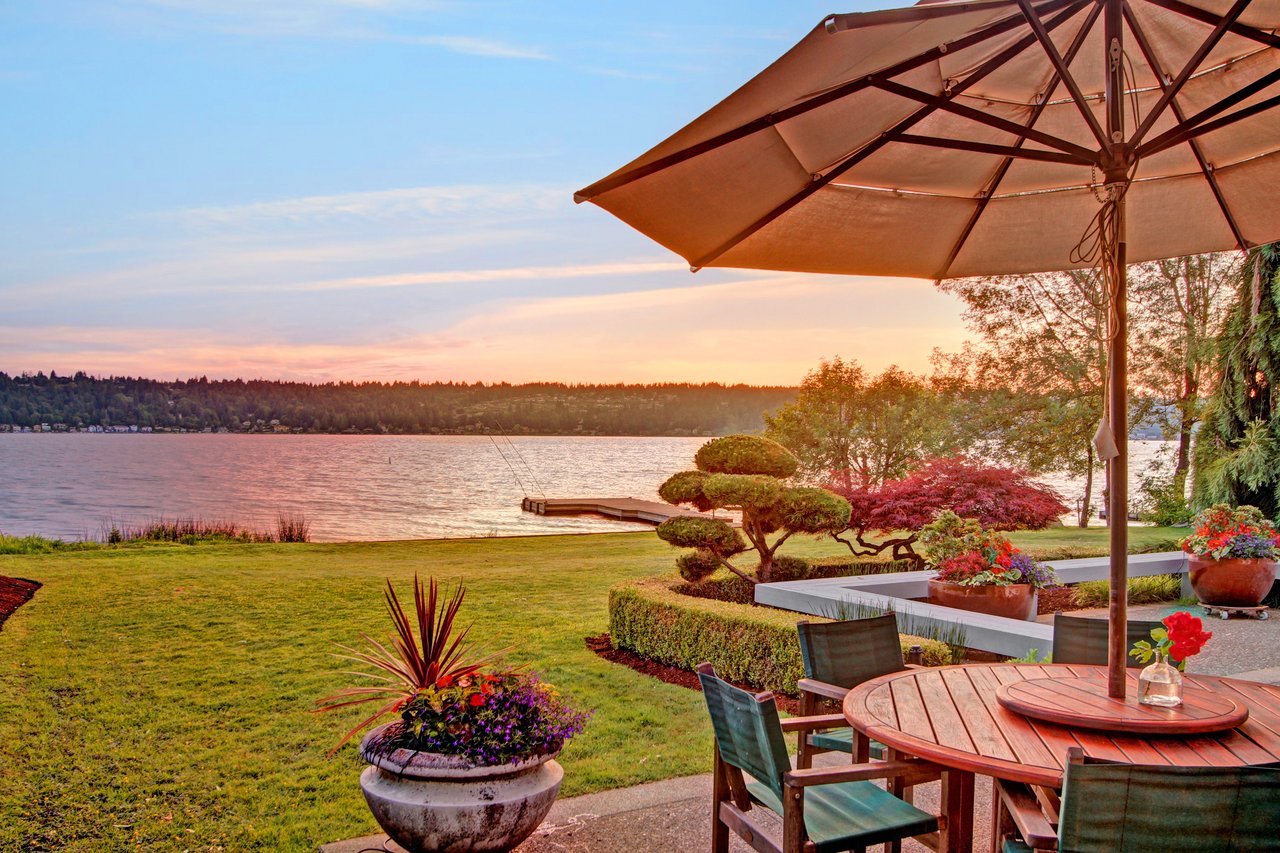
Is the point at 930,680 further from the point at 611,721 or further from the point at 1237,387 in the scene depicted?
the point at 1237,387

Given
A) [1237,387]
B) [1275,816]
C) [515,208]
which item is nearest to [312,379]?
[515,208]

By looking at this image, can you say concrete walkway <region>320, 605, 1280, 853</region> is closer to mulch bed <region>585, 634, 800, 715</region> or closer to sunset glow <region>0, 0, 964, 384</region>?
mulch bed <region>585, 634, 800, 715</region>

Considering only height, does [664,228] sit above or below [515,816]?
above

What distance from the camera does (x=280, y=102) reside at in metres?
13.1

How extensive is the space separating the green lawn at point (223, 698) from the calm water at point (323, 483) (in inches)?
405

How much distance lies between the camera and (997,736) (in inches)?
101

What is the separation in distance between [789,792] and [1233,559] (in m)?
8.87

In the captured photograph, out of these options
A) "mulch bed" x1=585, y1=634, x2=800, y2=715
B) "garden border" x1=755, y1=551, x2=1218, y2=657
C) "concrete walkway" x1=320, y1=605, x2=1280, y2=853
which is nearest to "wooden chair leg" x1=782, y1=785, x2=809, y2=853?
"concrete walkway" x1=320, y1=605, x2=1280, y2=853

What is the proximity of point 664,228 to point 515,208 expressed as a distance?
12127 mm

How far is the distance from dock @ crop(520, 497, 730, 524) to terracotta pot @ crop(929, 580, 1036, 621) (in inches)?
838

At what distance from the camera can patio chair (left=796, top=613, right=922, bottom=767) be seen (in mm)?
3594

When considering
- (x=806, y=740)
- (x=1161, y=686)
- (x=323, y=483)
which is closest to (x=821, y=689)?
(x=806, y=740)

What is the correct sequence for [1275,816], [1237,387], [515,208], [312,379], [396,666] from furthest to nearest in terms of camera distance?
[312,379]
[515,208]
[1237,387]
[396,666]
[1275,816]

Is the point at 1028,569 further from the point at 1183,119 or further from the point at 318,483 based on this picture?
the point at 318,483
